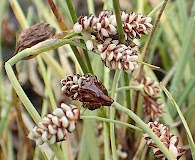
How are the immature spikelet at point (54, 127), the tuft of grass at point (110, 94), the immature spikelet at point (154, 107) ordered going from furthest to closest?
the immature spikelet at point (154, 107)
the tuft of grass at point (110, 94)
the immature spikelet at point (54, 127)

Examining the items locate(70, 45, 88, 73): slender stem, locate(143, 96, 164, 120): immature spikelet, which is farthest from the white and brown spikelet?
locate(143, 96, 164, 120): immature spikelet

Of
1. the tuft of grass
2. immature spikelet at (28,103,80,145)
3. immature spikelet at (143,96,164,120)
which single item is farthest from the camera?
immature spikelet at (143,96,164,120)

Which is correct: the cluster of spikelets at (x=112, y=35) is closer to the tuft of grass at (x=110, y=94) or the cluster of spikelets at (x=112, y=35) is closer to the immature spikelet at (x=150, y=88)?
the tuft of grass at (x=110, y=94)

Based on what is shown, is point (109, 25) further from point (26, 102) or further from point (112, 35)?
point (26, 102)

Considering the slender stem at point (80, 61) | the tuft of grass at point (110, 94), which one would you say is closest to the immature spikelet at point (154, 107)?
the tuft of grass at point (110, 94)

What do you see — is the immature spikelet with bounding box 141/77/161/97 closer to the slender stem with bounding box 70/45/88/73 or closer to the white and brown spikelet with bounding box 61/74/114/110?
the slender stem with bounding box 70/45/88/73

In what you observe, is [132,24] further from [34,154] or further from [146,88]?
[34,154]

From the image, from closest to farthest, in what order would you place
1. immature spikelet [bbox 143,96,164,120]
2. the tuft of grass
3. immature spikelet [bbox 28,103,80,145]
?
1. immature spikelet [bbox 28,103,80,145]
2. the tuft of grass
3. immature spikelet [bbox 143,96,164,120]

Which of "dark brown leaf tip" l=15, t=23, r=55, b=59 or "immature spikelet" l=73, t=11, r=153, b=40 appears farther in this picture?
"dark brown leaf tip" l=15, t=23, r=55, b=59

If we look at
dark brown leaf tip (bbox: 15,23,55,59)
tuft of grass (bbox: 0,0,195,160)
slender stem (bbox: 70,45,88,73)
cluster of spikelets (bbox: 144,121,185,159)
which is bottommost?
tuft of grass (bbox: 0,0,195,160)
